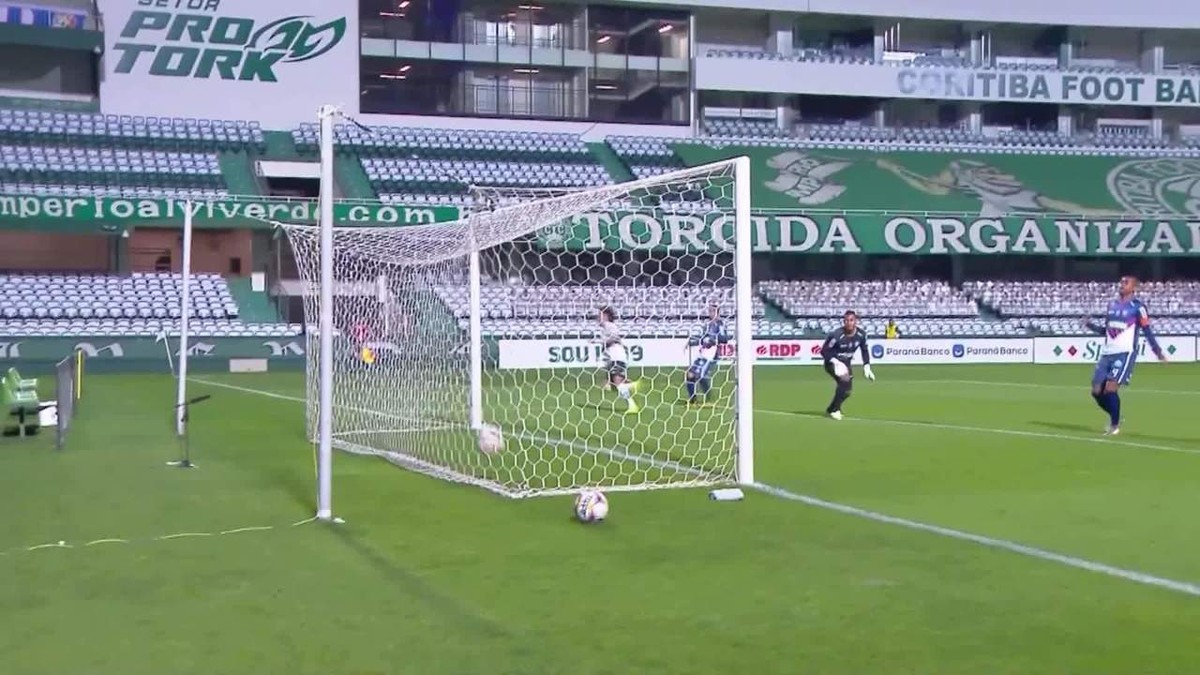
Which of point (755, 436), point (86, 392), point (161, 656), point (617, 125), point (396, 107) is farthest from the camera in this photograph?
point (617, 125)

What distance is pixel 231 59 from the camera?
4419 cm

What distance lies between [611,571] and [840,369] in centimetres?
1177

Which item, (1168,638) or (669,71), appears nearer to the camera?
(1168,638)

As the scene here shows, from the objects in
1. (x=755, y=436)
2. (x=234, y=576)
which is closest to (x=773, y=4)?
(x=755, y=436)

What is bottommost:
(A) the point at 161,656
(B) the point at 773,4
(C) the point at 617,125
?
(A) the point at 161,656

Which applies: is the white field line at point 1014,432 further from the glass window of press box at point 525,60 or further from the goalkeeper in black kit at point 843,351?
the glass window of press box at point 525,60

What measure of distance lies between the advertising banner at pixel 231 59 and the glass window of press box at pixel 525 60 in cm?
129

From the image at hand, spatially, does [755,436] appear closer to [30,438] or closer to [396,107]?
[30,438]

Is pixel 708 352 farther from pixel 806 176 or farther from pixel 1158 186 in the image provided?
pixel 1158 186

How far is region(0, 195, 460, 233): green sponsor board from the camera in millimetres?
37094

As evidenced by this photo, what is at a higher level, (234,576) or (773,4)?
(773,4)

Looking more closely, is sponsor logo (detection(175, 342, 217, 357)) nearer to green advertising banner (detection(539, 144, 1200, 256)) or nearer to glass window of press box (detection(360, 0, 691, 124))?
glass window of press box (detection(360, 0, 691, 124))

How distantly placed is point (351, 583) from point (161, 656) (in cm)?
164

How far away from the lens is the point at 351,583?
7508mm
